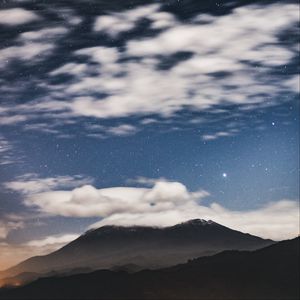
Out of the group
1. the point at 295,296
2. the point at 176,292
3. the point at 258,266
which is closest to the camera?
the point at 295,296

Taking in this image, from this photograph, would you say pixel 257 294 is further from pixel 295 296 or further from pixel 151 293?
pixel 151 293

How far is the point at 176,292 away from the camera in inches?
7052

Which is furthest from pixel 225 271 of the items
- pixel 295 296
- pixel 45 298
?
pixel 45 298

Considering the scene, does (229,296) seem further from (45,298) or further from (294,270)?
(45,298)

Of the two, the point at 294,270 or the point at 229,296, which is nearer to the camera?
the point at 229,296

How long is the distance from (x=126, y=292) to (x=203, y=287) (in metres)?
28.7

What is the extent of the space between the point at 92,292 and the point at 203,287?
44.0 meters

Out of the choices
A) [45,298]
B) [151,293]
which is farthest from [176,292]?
[45,298]

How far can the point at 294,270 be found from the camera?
183000mm

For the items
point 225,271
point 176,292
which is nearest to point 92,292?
point 176,292

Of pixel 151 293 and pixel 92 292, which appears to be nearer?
pixel 151 293

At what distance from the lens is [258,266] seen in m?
196

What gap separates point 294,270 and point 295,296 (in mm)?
21296

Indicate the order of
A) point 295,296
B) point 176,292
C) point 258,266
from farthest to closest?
point 258,266
point 176,292
point 295,296
